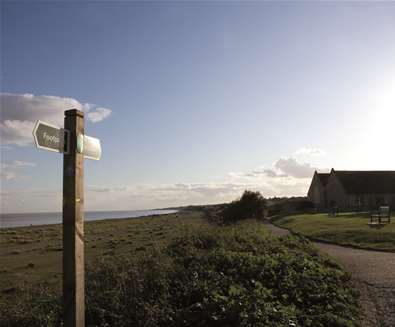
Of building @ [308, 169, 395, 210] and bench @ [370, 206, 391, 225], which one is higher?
building @ [308, 169, 395, 210]

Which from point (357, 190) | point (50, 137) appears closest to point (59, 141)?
point (50, 137)

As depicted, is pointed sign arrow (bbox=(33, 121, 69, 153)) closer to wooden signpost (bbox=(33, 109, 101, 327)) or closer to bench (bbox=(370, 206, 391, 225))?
wooden signpost (bbox=(33, 109, 101, 327))

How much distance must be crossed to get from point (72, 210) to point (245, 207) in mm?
29842

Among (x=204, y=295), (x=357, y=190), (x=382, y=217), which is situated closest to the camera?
(x=204, y=295)

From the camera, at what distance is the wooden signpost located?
3.57 metres

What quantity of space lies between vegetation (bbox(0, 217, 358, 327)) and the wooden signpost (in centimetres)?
174

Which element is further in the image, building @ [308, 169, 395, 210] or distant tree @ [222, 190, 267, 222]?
building @ [308, 169, 395, 210]

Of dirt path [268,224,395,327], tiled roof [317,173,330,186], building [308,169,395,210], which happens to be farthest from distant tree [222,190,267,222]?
tiled roof [317,173,330,186]

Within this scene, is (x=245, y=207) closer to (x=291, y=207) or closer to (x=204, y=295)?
(x=291, y=207)

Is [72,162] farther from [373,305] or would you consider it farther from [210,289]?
[373,305]

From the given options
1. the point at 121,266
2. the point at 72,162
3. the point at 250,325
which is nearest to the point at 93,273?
the point at 121,266

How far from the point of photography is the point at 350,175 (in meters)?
51.4

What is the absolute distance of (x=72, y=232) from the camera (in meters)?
3.60

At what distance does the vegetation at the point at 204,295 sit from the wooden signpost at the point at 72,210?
5.72 feet
